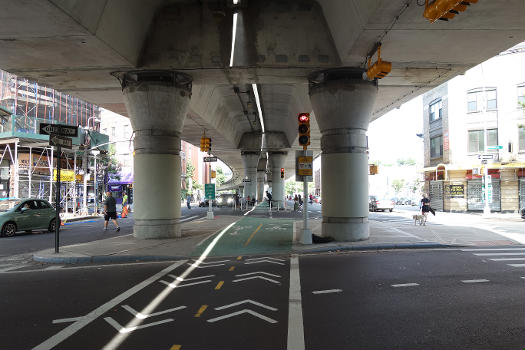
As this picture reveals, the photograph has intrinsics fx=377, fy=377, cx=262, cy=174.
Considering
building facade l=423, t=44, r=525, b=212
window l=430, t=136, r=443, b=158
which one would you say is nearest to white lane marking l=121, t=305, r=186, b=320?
building facade l=423, t=44, r=525, b=212

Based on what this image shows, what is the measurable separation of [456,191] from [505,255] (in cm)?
2639

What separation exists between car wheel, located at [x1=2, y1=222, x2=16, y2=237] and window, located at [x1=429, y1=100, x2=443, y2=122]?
35.5 m

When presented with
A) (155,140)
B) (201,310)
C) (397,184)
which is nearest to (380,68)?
(201,310)

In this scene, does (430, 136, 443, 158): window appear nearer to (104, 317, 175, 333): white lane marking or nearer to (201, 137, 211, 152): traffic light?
(201, 137, 211, 152): traffic light

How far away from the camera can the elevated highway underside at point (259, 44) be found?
9.13m

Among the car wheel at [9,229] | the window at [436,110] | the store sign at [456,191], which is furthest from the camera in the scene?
the window at [436,110]

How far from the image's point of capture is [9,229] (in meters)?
16.5

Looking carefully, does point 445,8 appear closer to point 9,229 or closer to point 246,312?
point 246,312

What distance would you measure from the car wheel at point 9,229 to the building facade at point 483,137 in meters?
30.6

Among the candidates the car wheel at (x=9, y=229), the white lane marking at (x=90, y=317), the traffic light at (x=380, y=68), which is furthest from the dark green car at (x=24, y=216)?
the traffic light at (x=380, y=68)

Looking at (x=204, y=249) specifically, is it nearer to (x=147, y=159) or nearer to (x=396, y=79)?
(x=147, y=159)

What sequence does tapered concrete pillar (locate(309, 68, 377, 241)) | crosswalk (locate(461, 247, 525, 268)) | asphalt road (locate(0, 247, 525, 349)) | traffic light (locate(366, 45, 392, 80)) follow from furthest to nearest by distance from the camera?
tapered concrete pillar (locate(309, 68, 377, 241)), traffic light (locate(366, 45, 392, 80)), crosswalk (locate(461, 247, 525, 268)), asphalt road (locate(0, 247, 525, 349))

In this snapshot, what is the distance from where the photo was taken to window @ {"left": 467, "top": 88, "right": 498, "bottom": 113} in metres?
32.6

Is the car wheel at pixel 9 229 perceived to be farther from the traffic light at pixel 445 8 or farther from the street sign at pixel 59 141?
the traffic light at pixel 445 8
